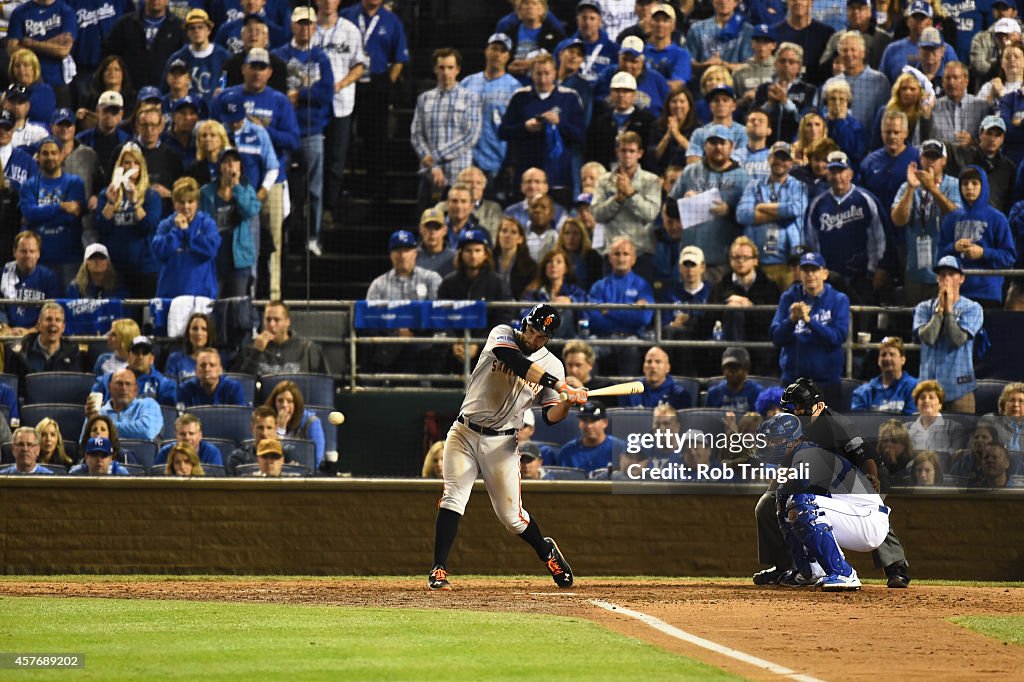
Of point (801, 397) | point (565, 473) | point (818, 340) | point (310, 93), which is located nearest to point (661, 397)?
point (565, 473)

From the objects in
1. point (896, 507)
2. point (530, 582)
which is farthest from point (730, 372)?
point (530, 582)

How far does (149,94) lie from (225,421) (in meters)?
4.17

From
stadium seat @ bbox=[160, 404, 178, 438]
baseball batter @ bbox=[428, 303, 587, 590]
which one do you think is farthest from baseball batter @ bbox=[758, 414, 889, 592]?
stadium seat @ bbox=[160, 404, 178, 438]

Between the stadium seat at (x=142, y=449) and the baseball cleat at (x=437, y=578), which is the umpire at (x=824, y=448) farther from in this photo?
the stadium seat at (x=142, y=449)

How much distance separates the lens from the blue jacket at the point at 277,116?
14.4m

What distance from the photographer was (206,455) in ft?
38.9

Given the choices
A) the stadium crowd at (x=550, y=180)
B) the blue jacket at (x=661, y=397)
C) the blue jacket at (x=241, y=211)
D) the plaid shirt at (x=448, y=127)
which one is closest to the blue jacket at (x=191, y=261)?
the stadium crowd at (x=550, y=180)

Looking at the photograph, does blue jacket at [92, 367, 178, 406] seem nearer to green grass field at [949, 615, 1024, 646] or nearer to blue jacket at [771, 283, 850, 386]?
blue jacket at [771, 283, 850, 386]

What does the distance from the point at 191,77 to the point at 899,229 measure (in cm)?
692

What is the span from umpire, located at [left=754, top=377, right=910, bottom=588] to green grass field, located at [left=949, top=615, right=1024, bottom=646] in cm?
141

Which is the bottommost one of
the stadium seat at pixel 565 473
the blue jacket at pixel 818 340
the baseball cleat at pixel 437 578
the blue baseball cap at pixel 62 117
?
the baseball cleat at pixel 437 578

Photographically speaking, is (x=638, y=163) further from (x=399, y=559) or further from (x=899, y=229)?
(x=399, y=559)

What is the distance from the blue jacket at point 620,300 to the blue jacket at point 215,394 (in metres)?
2.99

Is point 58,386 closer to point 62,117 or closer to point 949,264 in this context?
point 62,117
